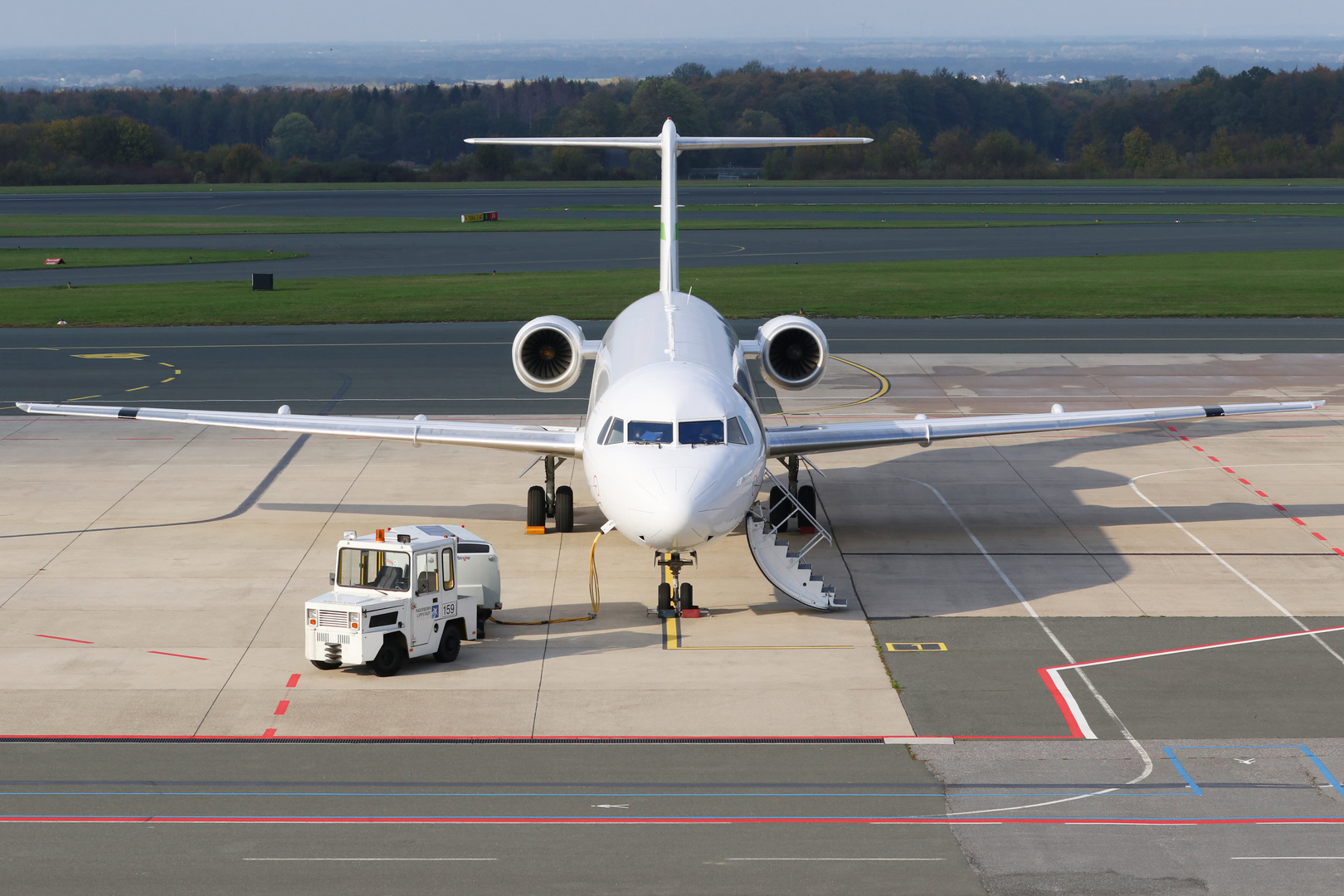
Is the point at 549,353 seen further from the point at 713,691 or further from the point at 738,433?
the point at 713,691

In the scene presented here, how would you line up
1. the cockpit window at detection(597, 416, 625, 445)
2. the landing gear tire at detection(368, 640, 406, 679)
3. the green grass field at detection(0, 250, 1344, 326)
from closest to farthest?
the landing gear tire at detection(368, 640, 406, 679), the cockpit window at detection(597, 416, 625, 445), the green grass field at detection(0, 250, 1344, 326)

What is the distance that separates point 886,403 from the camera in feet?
127

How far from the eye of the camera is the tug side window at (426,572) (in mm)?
19078

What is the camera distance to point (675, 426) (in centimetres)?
2084

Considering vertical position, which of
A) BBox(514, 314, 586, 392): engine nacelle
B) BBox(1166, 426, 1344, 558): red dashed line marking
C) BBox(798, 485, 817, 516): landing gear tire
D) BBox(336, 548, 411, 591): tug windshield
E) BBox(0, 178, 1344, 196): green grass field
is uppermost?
BBox(514, 314, 586, 392): engine nacelle

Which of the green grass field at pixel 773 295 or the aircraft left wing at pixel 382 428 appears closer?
the aircraft left wing at pixel 382 428

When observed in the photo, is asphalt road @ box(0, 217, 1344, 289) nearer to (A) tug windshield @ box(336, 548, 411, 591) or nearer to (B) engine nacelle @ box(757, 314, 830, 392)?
(B) engine nacelle @ box(757, 314, 830, 392)

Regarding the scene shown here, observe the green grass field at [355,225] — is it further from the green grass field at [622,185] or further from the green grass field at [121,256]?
the green grass field at [622,185]

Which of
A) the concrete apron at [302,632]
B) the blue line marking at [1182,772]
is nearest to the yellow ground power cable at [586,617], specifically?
the concrete apron at [302,632]

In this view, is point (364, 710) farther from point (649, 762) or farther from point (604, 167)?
point (604, 167)

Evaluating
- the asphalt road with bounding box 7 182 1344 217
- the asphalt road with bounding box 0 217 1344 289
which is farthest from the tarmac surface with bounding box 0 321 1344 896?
the asphalt road with bounding box 7 182 1344 217

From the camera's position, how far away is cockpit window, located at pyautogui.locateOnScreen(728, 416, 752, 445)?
2111cm

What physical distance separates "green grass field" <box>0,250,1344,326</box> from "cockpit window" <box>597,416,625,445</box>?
32.0m

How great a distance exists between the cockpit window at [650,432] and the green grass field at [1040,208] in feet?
265
